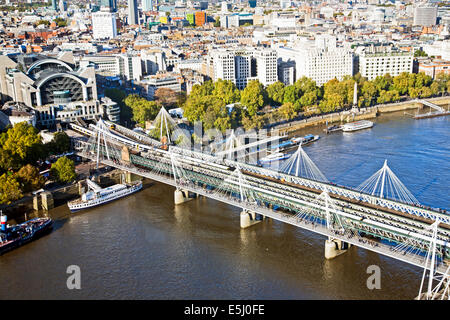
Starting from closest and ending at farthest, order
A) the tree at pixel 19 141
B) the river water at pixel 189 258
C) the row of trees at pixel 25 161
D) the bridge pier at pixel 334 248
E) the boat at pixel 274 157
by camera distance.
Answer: the river water at pixel 189 258
the bridge pier at pixel 334 248
the row of trees at pixel 25 161
the tree at pixel 19 141
the boat at pixel 274 157

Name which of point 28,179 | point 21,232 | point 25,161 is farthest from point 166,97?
point 21,232

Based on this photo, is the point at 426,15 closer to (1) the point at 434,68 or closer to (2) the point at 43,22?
(1) the point at 434,68

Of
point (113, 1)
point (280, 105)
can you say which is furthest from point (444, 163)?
point (113, 1)

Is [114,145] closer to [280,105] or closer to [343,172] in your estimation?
[343,172]

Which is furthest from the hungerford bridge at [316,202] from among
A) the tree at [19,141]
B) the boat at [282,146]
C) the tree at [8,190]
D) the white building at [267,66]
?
the white building at [267,66]

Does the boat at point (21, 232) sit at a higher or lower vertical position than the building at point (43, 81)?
lower

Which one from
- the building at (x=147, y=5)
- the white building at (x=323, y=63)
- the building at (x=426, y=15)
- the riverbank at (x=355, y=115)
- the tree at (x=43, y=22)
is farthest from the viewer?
the building at (x=147, y=5)

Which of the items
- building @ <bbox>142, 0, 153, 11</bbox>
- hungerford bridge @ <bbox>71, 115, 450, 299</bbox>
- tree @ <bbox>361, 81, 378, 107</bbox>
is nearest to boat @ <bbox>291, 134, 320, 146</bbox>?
hungerford bridge @ <bbox>71, 115, 450, 299</bbox>

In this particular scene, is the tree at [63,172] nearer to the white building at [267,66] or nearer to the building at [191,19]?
the white building at [267,66]
